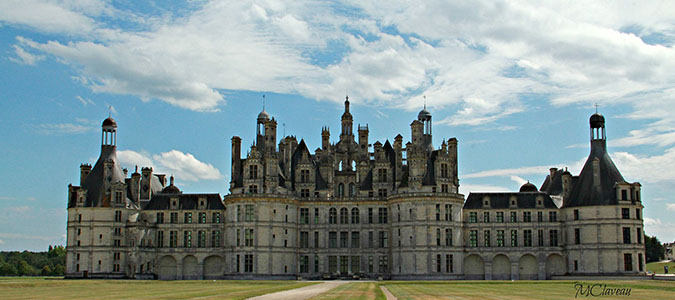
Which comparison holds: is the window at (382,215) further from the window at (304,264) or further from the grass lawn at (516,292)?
→ the grass lawn at (516,292)

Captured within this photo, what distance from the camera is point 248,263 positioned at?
294ft

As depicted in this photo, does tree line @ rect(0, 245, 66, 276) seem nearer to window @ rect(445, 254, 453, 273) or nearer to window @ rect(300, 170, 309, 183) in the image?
window @ rect(300, 170, 309, 183)

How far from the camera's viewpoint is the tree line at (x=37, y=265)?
125562 millimetres

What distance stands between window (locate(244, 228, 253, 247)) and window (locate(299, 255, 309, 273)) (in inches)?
311

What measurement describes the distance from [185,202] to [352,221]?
71.2 feet

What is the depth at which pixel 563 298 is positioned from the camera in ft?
141

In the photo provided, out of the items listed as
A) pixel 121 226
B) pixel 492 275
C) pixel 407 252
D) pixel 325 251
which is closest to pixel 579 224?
pixel 492 275

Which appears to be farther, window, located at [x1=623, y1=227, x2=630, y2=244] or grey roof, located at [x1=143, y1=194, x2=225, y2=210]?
grey roof, located at [x1=143, y1=194, x2=225, y2=210]

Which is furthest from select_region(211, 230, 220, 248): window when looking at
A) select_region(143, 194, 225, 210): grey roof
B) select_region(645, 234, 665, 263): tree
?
select_region(645, 234, 665, 263): tree

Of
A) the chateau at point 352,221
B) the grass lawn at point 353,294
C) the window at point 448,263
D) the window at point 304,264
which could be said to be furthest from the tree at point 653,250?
the grass lawn at point 353,294

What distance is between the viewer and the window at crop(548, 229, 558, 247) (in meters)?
91.9

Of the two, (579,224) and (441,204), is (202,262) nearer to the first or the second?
(441,204)

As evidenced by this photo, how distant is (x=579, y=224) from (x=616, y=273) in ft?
23.4

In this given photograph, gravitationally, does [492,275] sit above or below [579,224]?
below
